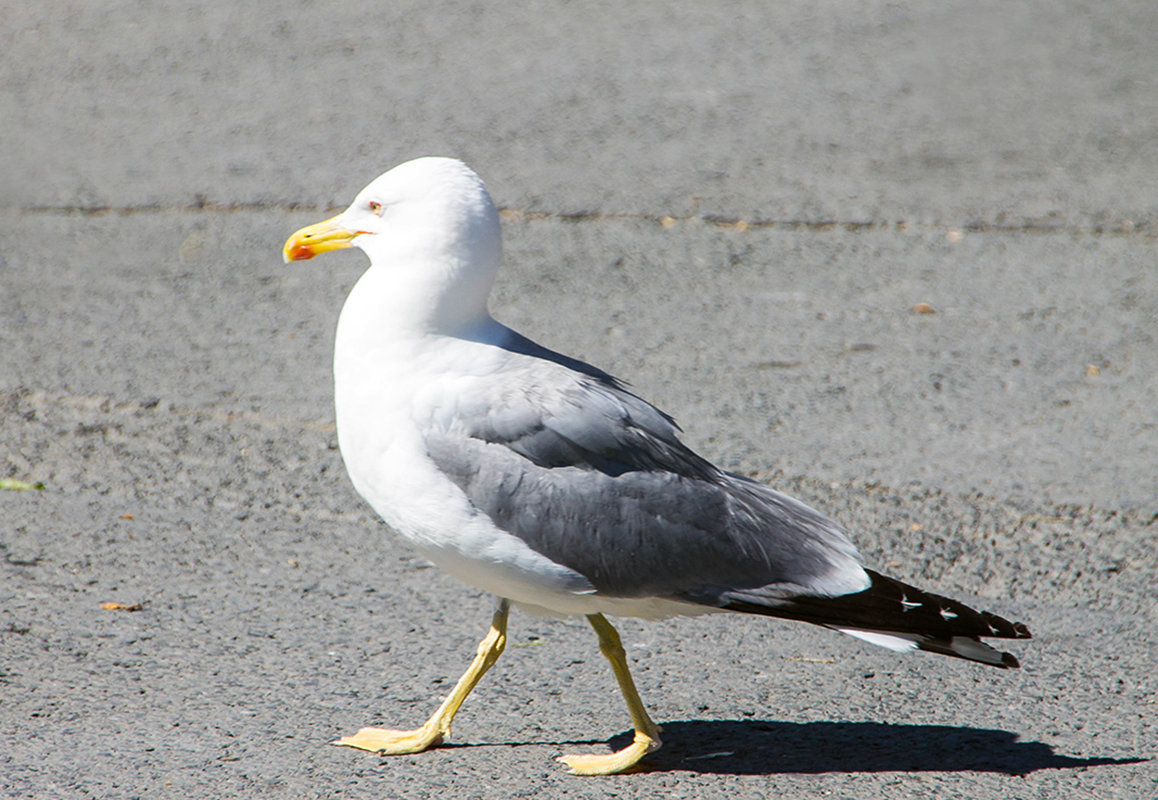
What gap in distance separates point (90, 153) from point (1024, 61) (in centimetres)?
685

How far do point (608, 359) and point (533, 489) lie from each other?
2.88m

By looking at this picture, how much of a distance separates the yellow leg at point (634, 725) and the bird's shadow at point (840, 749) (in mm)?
62

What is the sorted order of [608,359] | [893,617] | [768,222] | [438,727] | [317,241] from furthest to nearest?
[768,222] < [608,359] < [317,241] < [438,727] < [893,617]

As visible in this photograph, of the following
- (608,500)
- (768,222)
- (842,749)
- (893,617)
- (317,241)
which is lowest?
(842,749)

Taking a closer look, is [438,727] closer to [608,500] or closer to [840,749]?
[608,500]

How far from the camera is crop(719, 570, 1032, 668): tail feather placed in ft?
10.8

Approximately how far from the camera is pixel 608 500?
3.35 metres

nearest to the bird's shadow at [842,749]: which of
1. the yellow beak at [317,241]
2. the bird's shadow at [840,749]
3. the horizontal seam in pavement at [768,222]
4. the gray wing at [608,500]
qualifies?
the bird's shadow at [840,749]

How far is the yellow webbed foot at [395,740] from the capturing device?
348 centimetres

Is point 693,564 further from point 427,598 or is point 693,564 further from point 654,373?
point 654,373

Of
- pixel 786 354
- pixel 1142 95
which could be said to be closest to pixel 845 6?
pixel 1142 95

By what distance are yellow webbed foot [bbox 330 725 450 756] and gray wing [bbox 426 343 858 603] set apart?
0.63 meters

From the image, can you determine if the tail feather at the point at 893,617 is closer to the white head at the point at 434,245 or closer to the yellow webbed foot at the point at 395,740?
the yellow webbed foot at the point at 395,740

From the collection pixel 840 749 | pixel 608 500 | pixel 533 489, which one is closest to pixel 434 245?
pixel 533 489
